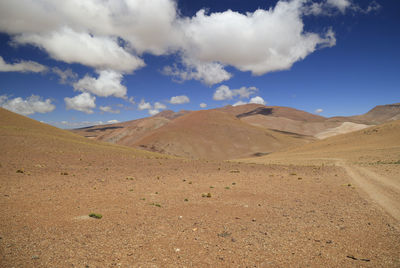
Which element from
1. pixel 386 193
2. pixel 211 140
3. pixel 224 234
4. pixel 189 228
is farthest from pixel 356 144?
pixel 211 140

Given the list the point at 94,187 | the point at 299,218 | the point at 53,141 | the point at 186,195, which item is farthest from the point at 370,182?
the point at 53,141

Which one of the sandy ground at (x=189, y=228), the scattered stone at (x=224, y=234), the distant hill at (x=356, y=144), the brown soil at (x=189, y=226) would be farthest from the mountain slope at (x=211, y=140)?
the scattered stone at (x=224, y=234)

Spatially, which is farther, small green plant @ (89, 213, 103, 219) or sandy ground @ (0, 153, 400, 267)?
small green plant @ (89, 213, 103, 219)

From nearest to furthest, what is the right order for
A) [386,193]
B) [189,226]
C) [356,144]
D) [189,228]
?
Result: [189,228] → [189,226] → [386,193] → [356,144]

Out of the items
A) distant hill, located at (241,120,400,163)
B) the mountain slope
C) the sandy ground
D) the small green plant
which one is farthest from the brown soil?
the mountain slope

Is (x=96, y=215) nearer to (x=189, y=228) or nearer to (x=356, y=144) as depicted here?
(x=189, y=228)

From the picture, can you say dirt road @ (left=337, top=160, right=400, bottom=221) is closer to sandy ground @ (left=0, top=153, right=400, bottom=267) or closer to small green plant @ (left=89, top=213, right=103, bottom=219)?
sandy ground @ (left=0, top=153, right=400, bottom=267)

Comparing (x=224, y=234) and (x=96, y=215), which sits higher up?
(x=96, y=215)

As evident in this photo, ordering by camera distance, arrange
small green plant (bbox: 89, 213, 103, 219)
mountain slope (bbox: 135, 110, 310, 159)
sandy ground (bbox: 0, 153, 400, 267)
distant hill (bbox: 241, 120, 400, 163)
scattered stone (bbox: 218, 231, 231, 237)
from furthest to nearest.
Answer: mountain slope (bbox: 135, 110, 310, 159) < distant hill (bbox: 241, 120, 400, 163) < small green plant (bbox: 89, 213, 103, 219) < scattered stone (bbox: 218, 231, 231, 237) < sandy ground (bbox: 0, 153, 400, 267)

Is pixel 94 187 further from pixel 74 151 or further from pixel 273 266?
pixel 74 151

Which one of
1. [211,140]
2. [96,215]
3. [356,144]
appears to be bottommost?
[96,215]

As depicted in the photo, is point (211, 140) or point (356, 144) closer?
point (356, 144)

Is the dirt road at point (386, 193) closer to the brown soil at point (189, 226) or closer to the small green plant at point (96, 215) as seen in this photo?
the brown soil at point (189, 226)

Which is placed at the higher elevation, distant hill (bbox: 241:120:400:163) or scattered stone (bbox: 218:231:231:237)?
distant hill (bbox: 241:120:400:163)
